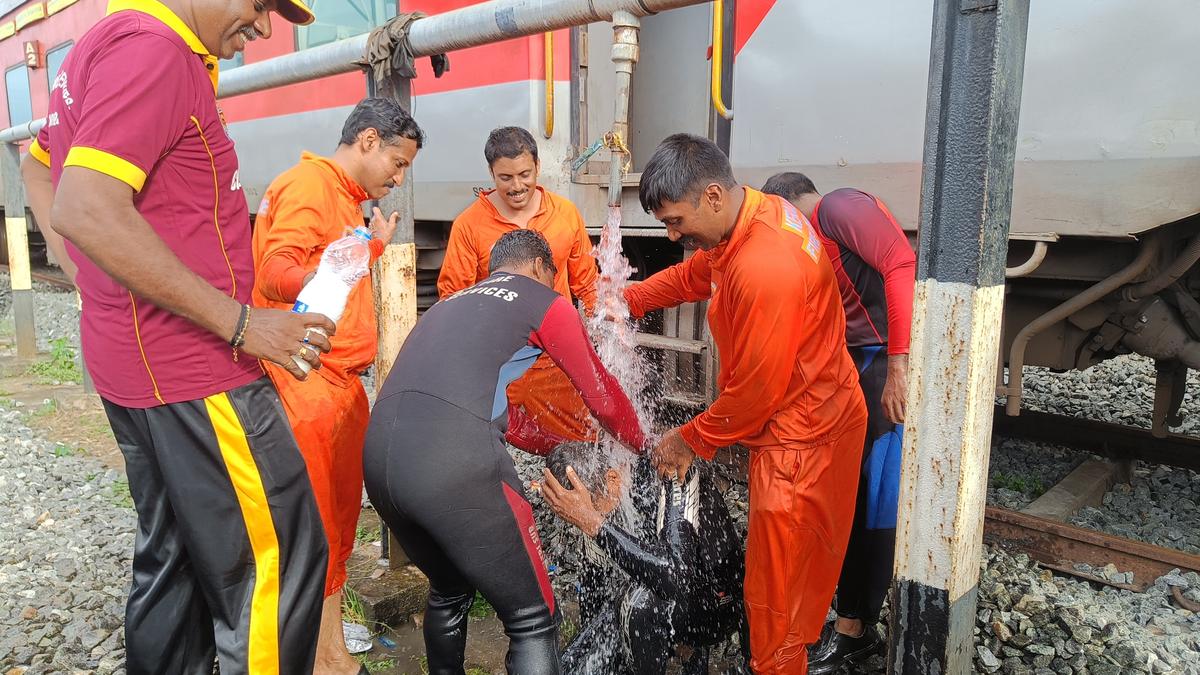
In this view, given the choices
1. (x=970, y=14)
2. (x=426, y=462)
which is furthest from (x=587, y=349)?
(x=970, y=14)

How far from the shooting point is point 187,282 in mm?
1715

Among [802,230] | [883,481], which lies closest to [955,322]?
[802,230]

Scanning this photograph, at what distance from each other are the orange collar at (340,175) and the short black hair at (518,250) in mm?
607

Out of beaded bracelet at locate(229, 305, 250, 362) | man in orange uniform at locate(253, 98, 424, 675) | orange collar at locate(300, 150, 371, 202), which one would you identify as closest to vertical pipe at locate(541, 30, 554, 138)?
man in orange uniform at locate(253, 98, 424, 675)

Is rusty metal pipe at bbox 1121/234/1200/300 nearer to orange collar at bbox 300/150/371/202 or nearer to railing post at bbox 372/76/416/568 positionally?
railing post at bbox 372/76/416/568

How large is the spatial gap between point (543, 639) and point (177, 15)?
5.95ft

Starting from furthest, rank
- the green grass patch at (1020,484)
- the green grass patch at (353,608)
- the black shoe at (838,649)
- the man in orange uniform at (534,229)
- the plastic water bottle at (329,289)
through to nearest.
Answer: the green grass patch at (1020,484) < the man in orange uniform at (534,229) < the green grass patch at (353,608) < the black shoe at (838,649) < the plastic water bottle at (329,289)

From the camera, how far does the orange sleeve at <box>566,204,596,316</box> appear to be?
4133mm

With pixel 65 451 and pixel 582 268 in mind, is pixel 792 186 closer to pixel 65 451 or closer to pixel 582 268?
pixel 582 268

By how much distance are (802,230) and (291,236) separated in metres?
1.59

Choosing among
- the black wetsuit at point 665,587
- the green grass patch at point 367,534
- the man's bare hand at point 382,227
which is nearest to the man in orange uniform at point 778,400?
the black wetsuit at point 665,587

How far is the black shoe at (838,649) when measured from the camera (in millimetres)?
2952

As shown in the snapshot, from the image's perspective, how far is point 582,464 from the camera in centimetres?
307

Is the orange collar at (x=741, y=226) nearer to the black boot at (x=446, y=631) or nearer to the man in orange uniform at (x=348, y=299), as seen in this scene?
the man in orange uniform at (x=348, y=299)
